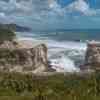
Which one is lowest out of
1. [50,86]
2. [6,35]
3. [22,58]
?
[50,86]

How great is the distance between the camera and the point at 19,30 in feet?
17.0

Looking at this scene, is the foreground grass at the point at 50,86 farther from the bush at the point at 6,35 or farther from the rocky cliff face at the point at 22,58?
the bush at the point at 6,35

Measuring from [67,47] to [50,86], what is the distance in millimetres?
624

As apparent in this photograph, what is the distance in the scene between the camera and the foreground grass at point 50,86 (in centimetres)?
489

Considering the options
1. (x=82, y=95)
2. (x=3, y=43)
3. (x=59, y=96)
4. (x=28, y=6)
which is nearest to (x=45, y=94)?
(x=59, y=96)

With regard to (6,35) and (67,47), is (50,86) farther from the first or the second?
(6,35)

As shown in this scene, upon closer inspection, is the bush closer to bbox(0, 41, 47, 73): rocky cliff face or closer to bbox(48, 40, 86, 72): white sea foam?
bbox(0, 41, 47, 73): rocky cliff face

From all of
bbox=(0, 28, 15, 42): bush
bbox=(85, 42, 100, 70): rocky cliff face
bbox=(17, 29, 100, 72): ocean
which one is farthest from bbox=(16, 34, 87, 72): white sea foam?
bbox=(0, 28, 15, 42): bush

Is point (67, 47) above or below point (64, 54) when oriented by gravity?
above

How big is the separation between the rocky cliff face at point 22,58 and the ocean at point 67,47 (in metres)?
0.13

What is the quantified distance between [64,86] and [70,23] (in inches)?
36.8

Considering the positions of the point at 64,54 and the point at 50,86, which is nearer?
the point at 50,86

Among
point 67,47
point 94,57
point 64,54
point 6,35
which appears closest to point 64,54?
point 64,54

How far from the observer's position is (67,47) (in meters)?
5.08
